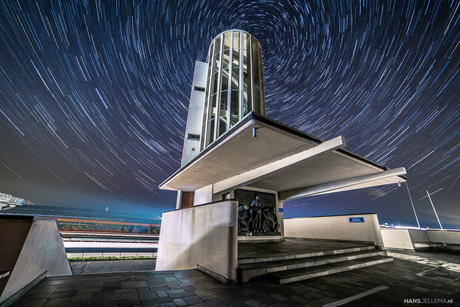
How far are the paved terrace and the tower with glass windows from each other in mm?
12510

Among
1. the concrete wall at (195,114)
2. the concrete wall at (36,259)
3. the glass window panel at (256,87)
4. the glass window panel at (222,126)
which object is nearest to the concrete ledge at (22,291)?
the concrete wall at (36,259)

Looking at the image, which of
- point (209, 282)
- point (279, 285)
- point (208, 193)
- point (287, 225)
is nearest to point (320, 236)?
point (287, 225)

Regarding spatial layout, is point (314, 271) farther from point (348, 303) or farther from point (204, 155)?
point (204, 155)

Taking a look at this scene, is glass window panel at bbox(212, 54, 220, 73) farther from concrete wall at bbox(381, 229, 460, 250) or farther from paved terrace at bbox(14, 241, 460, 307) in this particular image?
concrete wall at bbox(381, 229, 460, 250)

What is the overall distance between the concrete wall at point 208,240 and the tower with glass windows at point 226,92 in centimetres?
954

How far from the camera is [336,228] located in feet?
37.3

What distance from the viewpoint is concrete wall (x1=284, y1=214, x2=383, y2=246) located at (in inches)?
365

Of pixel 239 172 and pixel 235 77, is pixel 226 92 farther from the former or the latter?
pixel 239 172

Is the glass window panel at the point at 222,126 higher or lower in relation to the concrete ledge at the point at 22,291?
higher

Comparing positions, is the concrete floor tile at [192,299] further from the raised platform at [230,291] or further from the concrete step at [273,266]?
the concrete step at [273,266]

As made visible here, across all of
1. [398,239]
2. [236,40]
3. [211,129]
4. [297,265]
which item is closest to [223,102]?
[211,129]

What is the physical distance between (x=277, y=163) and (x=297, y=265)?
4.15 m

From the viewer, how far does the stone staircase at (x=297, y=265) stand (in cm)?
460

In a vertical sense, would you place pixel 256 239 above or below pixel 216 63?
below
